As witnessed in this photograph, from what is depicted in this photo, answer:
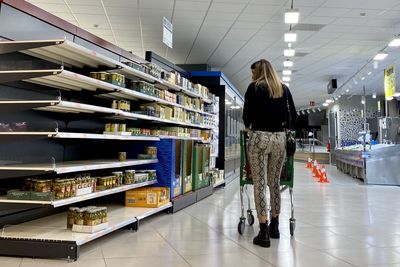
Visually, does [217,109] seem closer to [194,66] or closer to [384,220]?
[194,66]

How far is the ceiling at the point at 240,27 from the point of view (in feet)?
23.5

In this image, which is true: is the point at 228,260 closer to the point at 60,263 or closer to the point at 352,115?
the point at 60,263

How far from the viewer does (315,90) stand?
19047 millimetres

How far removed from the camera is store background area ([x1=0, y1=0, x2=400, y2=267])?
2844 millimetres

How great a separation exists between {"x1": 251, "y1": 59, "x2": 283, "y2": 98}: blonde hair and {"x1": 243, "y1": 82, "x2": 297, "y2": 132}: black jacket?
0.04 metres

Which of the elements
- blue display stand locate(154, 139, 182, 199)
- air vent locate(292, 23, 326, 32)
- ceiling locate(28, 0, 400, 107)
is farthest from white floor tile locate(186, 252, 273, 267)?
air vent locate(292, 23, 326, 32)

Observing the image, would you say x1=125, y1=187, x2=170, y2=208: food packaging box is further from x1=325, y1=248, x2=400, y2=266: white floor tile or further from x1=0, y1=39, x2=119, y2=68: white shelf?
x1=325, y1=248, x2=400, y2=266: white floor tile

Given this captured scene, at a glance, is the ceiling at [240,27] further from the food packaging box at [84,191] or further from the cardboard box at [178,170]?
the food packaging box at [84,191]

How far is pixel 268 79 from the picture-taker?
343 cm

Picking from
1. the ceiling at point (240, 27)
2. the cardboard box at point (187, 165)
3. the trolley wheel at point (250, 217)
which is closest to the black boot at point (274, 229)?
the trolley wheel at point (250, 217)

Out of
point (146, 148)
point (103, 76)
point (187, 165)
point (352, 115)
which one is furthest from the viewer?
point (352, 115)

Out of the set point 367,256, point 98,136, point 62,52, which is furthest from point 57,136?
point 367,256

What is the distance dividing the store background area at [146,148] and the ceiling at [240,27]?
54mm

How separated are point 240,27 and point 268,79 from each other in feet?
17.6
